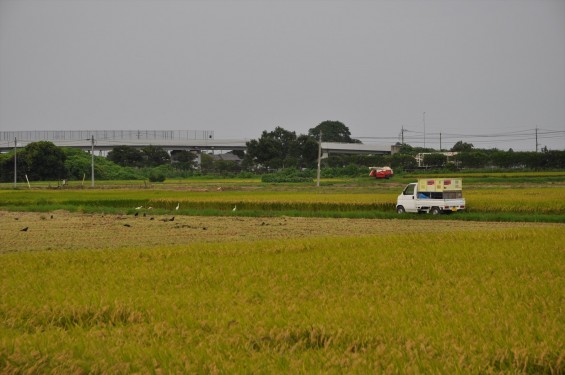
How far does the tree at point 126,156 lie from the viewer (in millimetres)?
103000

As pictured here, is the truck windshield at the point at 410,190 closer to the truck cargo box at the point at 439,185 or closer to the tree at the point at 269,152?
the truck cargo box at the point at 439,185

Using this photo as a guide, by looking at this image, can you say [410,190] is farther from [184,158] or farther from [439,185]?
[184,158]

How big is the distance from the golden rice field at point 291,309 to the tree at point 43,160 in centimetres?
7412

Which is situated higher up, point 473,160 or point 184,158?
point 184,158

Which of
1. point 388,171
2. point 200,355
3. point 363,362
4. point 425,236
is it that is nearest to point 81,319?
point 200,355

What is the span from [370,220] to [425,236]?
1186 centimetres

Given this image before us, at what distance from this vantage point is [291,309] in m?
8.02

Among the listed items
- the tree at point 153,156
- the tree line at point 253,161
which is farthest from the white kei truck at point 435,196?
the tree at point 153,156

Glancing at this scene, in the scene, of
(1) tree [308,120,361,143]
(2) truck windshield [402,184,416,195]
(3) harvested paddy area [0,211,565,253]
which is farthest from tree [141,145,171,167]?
(2) truck windshield [402,184,416,195]

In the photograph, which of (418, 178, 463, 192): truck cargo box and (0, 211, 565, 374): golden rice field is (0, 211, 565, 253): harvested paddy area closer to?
(418, 178, 463, 192): truck cargo box

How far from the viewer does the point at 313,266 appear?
469 inches

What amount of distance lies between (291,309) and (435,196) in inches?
923

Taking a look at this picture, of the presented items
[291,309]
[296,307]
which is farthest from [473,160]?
[291,309]

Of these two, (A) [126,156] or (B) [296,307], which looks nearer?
(B) [296,307]
